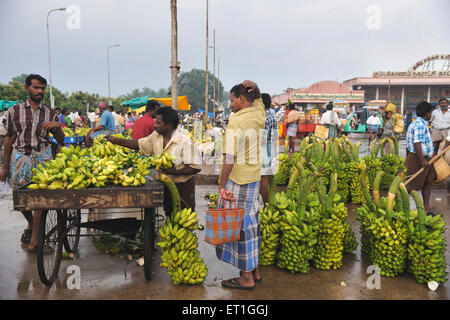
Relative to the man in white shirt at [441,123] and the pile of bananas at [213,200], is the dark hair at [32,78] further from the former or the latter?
the man in white shirt at [441,123]

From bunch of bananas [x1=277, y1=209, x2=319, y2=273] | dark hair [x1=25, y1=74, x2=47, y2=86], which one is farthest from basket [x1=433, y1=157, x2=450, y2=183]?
dark hair [x1=25, y1=74, x2=47, y2=86]

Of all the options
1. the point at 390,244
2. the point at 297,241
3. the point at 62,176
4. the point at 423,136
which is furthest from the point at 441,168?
the point at 62,176

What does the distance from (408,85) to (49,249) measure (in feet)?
147

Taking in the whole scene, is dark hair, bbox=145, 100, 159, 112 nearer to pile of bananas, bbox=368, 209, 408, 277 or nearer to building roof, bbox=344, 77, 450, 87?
pile of bananas, bbox=368, 209, 408, 277

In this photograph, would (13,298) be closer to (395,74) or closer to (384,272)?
(384,272)

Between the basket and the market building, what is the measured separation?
38384mm

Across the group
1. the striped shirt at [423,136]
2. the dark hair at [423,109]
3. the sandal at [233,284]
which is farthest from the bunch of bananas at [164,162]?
the dark hair at [423,109]

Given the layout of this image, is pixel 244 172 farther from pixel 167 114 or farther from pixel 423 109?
pixel 423 109

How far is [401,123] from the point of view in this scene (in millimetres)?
9391

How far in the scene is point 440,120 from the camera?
738 centimetres

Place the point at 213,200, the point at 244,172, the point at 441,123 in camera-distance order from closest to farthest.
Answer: the point at 244,172
the point at 213,200
the point at 441,123

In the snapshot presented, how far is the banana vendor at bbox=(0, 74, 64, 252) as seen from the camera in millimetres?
3977

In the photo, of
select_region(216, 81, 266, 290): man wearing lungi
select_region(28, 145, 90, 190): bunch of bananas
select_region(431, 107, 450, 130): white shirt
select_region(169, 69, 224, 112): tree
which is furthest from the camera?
select_region(169, 69, 224, 112): tree

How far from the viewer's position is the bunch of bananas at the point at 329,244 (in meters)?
3.52
